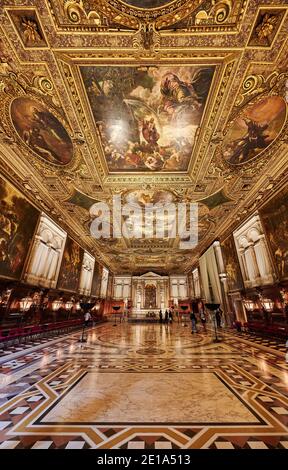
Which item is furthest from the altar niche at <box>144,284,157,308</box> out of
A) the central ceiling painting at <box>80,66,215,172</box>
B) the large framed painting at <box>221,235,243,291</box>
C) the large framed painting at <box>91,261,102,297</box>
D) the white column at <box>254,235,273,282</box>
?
the central ceiling painting at <box>80,66,215,172</box>

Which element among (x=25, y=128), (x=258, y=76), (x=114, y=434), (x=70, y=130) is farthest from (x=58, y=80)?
(x=114, y=434)

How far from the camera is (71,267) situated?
48.4 feet

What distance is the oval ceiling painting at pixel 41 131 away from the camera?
6.03 meters

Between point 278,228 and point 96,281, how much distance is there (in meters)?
17.8

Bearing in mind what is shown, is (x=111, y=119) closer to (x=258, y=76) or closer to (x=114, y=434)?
(x=258, y=76)

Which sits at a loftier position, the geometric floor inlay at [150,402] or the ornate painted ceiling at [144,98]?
the ornate painted ceiling at [144,98]

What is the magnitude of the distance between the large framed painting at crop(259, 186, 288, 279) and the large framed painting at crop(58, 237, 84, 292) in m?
11.8

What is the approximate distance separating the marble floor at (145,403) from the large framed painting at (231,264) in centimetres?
665

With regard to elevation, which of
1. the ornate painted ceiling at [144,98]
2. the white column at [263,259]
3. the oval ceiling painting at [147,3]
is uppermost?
the ornate painted ceiling at [144,98]

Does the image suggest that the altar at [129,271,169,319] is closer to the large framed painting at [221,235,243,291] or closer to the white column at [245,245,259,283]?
the large framed painting at [221,235,243,291]

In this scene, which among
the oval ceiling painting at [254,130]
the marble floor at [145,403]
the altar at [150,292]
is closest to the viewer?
the marble floor at [145,403]

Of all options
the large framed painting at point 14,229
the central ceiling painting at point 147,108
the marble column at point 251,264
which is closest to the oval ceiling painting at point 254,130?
the central ceiling painting at point 147,108

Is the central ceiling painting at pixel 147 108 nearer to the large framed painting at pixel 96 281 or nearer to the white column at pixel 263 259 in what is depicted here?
the white column at pixel 263 259

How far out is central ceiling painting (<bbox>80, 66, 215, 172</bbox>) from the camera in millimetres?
5117
